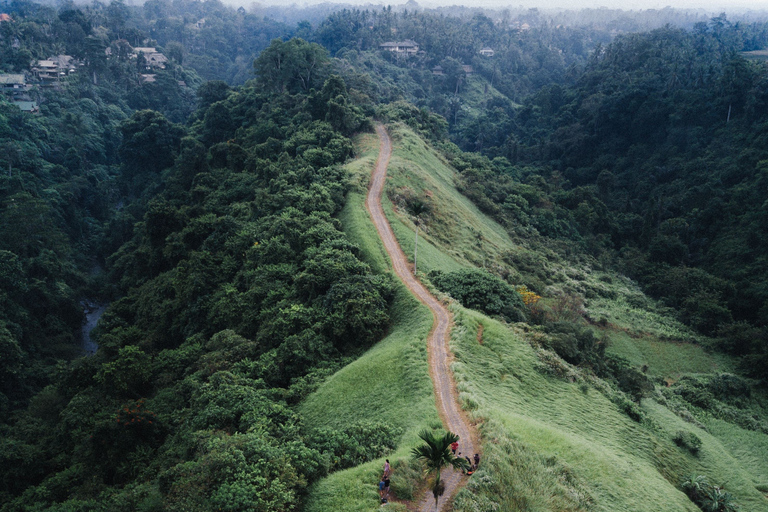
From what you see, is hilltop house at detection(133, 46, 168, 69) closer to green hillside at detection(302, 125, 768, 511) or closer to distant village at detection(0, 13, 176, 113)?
distant village at detection(0, 13, 176, 113)

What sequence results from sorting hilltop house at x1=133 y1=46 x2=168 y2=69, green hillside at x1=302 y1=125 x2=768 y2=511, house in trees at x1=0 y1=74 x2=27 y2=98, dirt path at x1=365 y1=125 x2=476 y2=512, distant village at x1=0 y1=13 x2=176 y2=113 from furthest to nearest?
1. hilltop house at x1=133 y1=46 x2=168 y2=69
2. house in trees at x1=0 y1=74 x2=27 y2=98
3. distant village at x1=0 y1=13 x2=176 y2=113
4. green hillside at x1=302 y1=125 x2=768 y2=511
5. dirt path at x1=365 y1=125 x2=476 y2=512

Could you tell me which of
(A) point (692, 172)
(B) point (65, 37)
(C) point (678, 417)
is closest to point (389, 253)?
(C) point (678, 417)

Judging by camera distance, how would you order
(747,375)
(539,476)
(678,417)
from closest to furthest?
(539,476), (678,417), (747,375)

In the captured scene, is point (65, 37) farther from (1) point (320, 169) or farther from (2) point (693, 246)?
(2) point (693, 246)

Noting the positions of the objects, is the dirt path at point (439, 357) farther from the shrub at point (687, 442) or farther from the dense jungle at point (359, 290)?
the shrub at point (687, 442)

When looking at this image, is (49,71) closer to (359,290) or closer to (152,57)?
(152,57)

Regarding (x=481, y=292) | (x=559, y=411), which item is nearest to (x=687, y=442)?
(x=559, y=411)

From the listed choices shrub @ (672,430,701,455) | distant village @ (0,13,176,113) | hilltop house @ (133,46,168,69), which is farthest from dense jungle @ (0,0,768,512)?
hilltop house @ (133,46,168,69)
